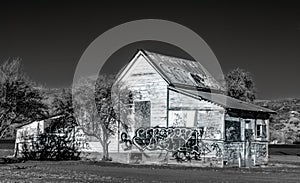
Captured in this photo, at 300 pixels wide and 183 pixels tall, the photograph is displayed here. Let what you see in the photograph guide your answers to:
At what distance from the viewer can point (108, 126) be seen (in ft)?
140

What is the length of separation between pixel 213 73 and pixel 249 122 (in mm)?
11097

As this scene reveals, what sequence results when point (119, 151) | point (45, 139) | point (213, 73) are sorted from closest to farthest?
point (119, 151), point (45, 139), point (213, 73)

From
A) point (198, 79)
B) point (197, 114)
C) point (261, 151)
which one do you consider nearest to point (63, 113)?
point (198, 79)

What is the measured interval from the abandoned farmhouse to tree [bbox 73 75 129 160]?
74 cm

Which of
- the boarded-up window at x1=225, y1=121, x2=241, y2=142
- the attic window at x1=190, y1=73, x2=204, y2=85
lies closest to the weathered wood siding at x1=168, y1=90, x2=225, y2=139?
the boarded-up window at x1=225, y1=121, x2=241, y2=142

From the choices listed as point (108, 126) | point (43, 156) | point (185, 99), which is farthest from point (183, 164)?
point (43, 156)

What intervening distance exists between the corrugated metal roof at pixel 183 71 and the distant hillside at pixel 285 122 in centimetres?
2993

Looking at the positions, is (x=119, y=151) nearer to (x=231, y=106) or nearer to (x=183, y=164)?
(x=183, y=164)

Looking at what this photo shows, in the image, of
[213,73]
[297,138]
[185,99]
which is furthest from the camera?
[297,138]

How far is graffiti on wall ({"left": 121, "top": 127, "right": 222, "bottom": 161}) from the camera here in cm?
3819

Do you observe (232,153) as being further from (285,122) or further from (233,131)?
(285,122)

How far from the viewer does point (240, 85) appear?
64812 mm

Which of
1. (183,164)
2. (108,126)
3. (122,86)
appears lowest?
(183,164)

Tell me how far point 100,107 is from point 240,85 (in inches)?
1067
